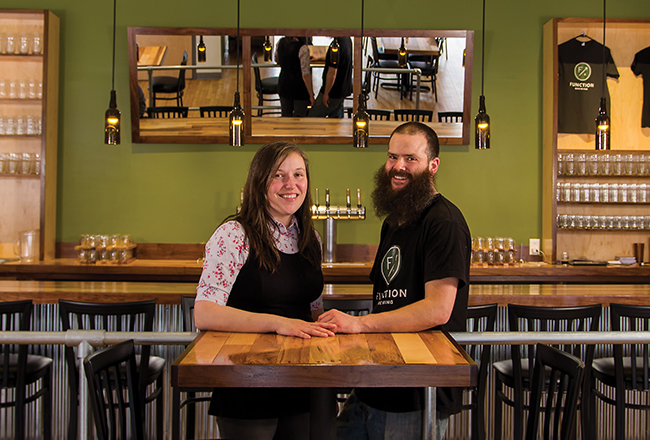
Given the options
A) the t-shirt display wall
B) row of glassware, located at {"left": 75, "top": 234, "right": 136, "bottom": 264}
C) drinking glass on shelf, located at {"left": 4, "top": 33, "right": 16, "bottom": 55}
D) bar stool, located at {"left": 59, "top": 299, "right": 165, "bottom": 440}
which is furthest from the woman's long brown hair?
drinking glass on shelf, located at {"left": 4, "top": 33, "right": 16, "bottom": 55}

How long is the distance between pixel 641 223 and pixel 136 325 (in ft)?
15.0

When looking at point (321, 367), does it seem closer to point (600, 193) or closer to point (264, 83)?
point (264, 83)

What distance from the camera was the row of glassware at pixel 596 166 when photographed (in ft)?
17.1

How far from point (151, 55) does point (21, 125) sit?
4.39ft

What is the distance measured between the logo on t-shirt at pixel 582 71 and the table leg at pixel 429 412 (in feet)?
15.2

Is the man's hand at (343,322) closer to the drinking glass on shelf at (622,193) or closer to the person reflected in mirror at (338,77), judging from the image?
the person reflected in mirror at (338,77)

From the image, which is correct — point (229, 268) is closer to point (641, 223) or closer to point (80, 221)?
point (80, 221)

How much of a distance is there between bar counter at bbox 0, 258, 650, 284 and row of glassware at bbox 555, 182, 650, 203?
2.37ft

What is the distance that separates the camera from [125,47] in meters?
5.27

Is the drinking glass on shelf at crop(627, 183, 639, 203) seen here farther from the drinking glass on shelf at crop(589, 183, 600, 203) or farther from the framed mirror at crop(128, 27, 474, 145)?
the framed mirror at crop(128, 27, 474, 145)

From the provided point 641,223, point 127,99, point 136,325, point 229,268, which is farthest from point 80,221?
point 641,223

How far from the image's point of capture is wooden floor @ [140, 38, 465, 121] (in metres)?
5.20

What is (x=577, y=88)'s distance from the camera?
17.1 ft

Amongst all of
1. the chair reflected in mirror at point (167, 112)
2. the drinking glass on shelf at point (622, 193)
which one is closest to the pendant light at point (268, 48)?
the chair reflected in mirror at point (167, 112)
